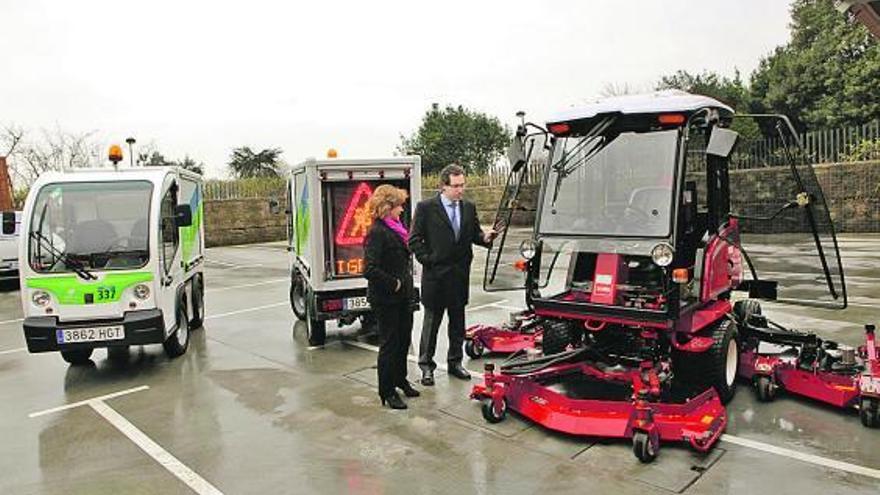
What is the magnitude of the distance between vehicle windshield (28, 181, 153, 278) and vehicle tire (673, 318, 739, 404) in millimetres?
5203

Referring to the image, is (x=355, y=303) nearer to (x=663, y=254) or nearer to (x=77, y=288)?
(x=77, y=288)

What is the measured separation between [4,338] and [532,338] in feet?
24.4

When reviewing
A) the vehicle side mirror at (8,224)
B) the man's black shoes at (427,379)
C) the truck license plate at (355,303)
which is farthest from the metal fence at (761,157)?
the vehicle side mirror at (8,224)

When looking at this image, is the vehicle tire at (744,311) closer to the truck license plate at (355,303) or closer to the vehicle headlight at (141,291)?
the truck license plate at (355,303)

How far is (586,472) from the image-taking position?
414cm

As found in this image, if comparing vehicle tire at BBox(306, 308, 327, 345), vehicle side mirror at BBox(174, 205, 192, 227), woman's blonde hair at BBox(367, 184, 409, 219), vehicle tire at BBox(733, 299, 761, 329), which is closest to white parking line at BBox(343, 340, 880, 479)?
vehicle tire at BBox(733, 299, 761, 329)

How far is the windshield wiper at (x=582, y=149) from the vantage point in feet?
17.0

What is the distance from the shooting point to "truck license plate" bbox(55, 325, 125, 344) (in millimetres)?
6547

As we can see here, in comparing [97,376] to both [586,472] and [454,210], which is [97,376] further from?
[586,472]

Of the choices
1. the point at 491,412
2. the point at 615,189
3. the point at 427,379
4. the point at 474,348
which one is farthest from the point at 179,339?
the point at 615,189

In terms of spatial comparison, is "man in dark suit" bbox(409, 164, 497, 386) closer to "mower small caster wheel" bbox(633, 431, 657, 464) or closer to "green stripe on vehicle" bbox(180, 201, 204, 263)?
"mower small caster wheel" bbox(633, 431, 657, 464)

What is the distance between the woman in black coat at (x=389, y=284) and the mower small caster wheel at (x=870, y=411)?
330cm

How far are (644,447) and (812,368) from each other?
6.14 feet

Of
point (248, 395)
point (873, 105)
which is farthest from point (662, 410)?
point (873, 105)
